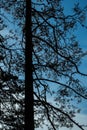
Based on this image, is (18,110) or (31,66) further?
(18,110)

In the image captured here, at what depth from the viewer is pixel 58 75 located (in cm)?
1427

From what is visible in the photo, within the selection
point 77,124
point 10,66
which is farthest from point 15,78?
point 77,124

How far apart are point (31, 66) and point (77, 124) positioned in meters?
2.92

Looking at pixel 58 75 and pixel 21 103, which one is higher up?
pixel 58 75

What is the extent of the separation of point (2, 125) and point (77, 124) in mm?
3944

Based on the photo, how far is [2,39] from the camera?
14.4 m

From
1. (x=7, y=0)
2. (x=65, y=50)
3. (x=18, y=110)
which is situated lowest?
(x=18, y=110)

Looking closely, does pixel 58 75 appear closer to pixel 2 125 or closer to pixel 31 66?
pixel 31 66

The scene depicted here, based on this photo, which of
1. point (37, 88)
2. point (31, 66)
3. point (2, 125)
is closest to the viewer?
point (31, 66)

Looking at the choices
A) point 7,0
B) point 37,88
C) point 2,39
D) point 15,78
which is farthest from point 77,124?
point 7,0

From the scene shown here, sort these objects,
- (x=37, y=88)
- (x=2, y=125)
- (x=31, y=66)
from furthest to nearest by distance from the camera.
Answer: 1. (x=2, y=125)
2. (x=37, y=88)
3. (x=31, y=66)

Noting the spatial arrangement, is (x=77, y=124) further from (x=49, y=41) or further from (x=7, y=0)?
(x=7, y=0)

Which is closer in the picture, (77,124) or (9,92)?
(77,124)

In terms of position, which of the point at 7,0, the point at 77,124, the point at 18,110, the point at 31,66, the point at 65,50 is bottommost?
the point at 77,124
